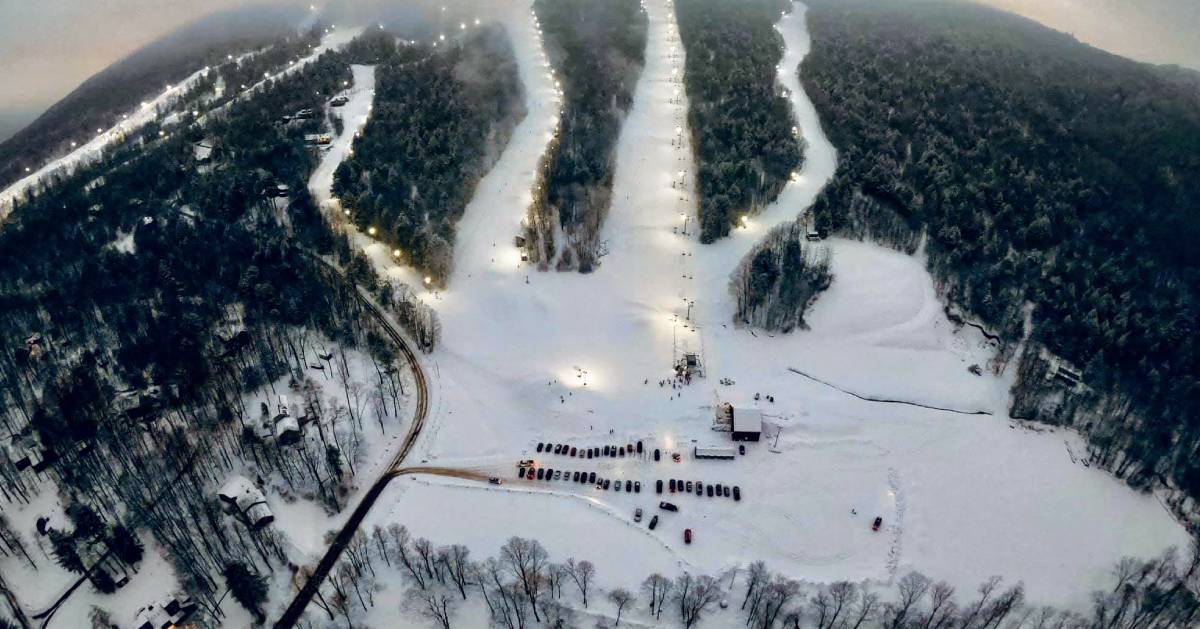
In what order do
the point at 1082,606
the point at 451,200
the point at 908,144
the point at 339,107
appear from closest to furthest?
1. the point at 1082,606
2. the point at 451,200
3. the point at 908,144
4. the point at 339,107

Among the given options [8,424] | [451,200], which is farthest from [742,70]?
[8,424]

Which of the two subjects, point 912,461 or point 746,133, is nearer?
point 912,461

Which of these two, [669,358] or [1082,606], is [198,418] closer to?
[669,358]

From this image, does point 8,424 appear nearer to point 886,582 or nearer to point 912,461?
point 886,582

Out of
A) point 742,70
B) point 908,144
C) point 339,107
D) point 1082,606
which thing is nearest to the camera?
point 1082,606

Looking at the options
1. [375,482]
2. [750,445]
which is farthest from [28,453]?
[750,445]

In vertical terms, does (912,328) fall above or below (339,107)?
below

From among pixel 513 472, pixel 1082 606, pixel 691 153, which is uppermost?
pixel 691 153

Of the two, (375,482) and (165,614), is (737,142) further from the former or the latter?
(165,614)
